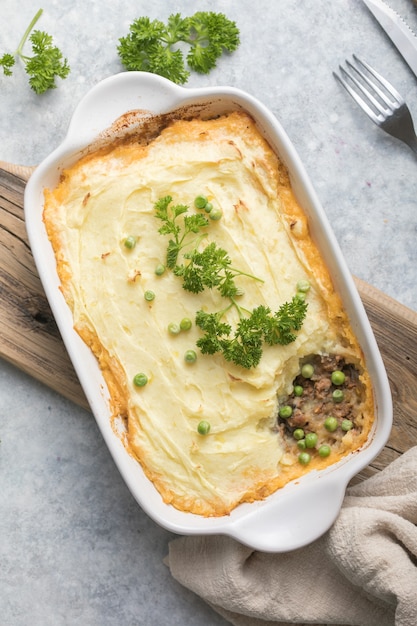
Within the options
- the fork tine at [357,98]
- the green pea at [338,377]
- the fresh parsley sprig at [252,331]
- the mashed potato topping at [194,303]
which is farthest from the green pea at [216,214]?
the fork tine at [357,98]

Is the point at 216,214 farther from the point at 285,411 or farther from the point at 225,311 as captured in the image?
the point at 285,411

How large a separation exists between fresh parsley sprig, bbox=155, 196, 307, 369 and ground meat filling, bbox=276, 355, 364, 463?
1.02ft

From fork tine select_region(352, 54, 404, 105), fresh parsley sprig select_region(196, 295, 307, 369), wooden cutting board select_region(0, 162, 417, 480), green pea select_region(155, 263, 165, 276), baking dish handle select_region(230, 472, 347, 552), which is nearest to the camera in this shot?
baking dish handle select_region(230, 472, 347, 552)

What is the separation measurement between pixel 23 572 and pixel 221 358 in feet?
5.99

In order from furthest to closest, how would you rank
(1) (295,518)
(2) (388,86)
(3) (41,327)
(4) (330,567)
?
(2) (388,86) < (3) (41,327) < (4) (330,567) < (1) (295,518)

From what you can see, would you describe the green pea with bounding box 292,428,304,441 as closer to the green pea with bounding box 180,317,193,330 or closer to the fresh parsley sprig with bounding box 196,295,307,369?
the fresh parsley sprig with bounding box 196,295,307,369

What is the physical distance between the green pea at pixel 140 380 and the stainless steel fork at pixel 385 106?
6.72 feet

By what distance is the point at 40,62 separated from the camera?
4.15 metres

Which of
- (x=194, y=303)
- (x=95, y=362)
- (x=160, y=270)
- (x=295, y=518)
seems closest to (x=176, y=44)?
(x=160, y=270)

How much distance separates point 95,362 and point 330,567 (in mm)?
1718

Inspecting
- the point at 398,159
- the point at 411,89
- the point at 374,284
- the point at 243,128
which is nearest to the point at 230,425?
the point at 374,284

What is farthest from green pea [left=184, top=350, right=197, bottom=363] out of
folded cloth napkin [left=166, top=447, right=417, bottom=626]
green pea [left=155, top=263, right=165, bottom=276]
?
folded cloth napkin [left=166, top=447, right=417, bottom=626]

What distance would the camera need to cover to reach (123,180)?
12.4 feet

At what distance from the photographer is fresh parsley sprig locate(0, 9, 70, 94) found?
13.5 ft
